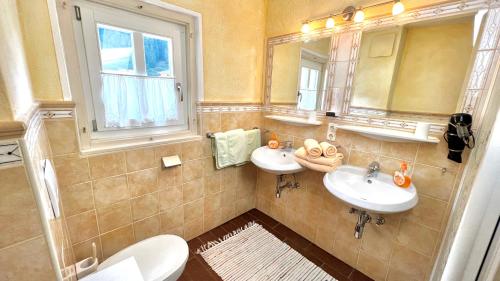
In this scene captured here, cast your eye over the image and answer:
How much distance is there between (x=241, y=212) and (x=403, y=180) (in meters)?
1.64

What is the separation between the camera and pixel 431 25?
3.82 ft

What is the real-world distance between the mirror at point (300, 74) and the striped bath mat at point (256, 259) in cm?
136

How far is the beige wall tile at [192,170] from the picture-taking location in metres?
1.71

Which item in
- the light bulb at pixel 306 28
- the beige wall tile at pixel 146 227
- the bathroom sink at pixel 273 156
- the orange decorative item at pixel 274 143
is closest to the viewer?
the beige wall tile at pixel 146 227


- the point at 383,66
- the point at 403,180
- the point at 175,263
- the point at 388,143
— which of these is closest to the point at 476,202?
the point at 403,180

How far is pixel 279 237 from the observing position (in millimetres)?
2016

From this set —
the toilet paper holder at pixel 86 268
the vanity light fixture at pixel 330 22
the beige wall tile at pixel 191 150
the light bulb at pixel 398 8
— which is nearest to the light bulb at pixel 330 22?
the vanity light fixture at pixel 330 22

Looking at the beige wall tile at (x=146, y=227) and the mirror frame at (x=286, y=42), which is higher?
the mirror frame at (x=286, y=42)

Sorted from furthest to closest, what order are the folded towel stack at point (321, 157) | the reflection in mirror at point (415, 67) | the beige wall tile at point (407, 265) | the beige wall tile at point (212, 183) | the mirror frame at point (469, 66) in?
the beige wall tile at point (212, 183), the folded towel stack at point (321, 157), the beige wall tile at point (407, 265), the reflection in mirror at point (415, 67), the mirror frame at point (469, 66)

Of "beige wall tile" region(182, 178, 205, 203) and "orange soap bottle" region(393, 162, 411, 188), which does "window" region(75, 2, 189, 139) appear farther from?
"orange soap bottle" region(393, 162, 411, 188)

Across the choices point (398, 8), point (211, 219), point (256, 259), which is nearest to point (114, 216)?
point (211, 219)

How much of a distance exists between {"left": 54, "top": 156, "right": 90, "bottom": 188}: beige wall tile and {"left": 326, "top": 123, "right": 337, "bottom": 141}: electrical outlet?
1766mm

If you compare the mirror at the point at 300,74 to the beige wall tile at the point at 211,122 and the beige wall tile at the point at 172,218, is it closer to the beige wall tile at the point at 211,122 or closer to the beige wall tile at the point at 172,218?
the beige wall tile at the point at 211,122

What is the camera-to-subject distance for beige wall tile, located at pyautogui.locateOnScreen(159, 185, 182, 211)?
162 centimetres
